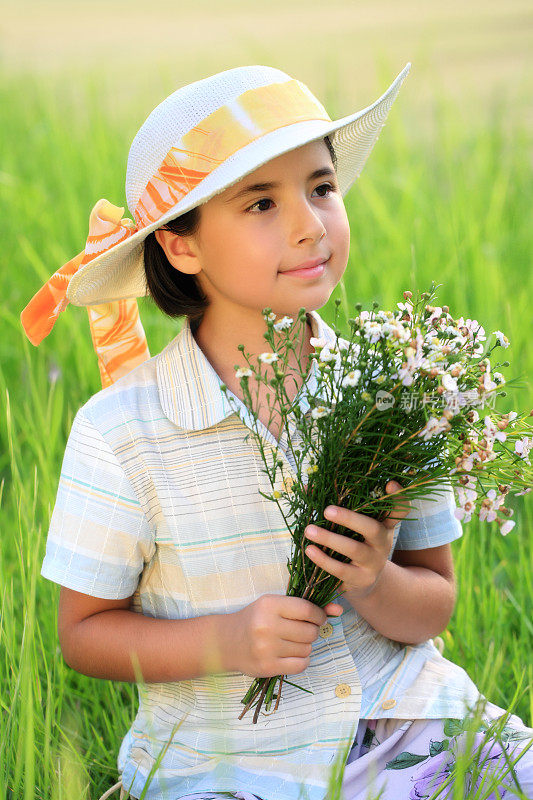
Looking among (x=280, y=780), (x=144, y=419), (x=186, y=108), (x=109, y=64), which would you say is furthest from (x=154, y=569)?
(x=109, y=64)

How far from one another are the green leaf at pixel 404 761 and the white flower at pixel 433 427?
1.91 feet

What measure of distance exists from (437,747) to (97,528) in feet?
2.09

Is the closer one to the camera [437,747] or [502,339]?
[502,339]

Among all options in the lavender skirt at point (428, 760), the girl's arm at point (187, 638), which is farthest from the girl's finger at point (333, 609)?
the lavender skirt at point (428, 760)

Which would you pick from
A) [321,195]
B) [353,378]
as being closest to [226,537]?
[353,378]

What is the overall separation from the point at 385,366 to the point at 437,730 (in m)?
0.65

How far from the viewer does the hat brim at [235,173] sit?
4.77 ft

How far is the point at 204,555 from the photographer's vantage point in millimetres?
1563

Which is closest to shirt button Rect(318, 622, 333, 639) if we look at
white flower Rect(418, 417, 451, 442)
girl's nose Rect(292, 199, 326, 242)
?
white flower Rect(418, 417, 451, 442)

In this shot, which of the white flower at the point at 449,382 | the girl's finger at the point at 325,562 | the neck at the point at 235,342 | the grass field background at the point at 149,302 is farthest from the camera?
the grass field background at the point at 149,302

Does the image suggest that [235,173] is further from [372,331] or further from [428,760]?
[428,760]

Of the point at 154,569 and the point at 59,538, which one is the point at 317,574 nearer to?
the point at 154,569

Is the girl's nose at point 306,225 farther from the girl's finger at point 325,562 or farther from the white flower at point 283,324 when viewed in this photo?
the girl's finger at point 325,562

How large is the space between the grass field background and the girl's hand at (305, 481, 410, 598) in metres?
0.37
